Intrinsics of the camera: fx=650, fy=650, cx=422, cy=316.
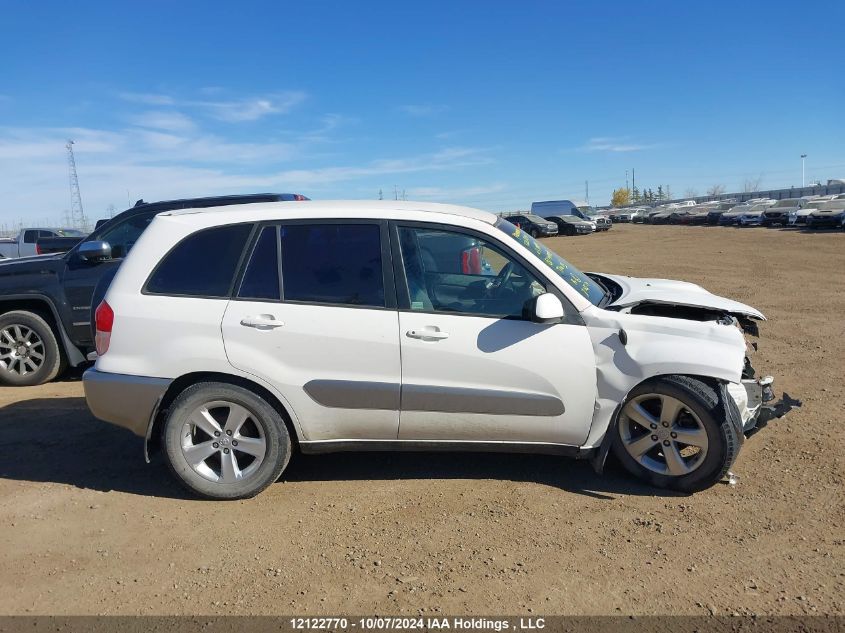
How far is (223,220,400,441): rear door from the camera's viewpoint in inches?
153

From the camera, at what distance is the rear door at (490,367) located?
3842 millimetres

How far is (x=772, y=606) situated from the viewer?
113 inches

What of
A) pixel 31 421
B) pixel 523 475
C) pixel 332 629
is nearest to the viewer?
pixel 332 629

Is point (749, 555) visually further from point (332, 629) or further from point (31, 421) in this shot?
point (31, 421)

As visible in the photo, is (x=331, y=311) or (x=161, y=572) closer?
(x=161, y=572)

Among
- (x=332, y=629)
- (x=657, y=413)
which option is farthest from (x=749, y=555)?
(x=332, y=629)

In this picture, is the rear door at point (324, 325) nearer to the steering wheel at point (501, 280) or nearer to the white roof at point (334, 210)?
the white roof at point (334, 210)

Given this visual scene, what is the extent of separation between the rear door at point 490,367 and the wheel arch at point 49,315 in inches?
178

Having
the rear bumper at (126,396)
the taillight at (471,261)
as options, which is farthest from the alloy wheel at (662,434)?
the rear bumper at (126,396)

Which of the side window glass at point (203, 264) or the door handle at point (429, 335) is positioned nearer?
the door handle at point (429, 335)

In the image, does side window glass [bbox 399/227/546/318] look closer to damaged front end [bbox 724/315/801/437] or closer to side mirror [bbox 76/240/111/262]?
damaged front end [bbox 724/315/801/437]

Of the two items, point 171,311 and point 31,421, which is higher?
point 171,311

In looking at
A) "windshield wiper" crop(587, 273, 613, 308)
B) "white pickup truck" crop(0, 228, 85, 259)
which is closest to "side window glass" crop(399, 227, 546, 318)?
"windshield wiper" crop(587, 273, 613, 308)

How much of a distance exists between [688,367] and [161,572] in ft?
10.1
